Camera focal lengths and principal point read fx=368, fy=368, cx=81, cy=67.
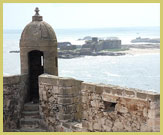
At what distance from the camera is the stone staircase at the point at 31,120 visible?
9383 millimetres

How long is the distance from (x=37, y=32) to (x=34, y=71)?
1.58m

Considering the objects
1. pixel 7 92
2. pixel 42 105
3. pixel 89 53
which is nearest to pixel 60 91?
pixel 42 105

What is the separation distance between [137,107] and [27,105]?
163 inches

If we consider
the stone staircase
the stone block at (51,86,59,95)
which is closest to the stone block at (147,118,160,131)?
the stone block at (51,86,59,95)

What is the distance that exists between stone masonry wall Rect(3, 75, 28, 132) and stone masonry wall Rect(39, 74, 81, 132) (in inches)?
30.5

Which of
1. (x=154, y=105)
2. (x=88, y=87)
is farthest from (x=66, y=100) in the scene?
(x=154, y=105)

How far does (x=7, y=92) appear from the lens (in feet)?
30.6

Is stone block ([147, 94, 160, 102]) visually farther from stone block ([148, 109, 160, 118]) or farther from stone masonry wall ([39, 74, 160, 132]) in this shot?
stone block ([148, 109, 160, 118])

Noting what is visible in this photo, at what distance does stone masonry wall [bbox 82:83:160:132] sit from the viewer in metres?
6.30

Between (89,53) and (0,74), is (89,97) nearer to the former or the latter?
(0,74)

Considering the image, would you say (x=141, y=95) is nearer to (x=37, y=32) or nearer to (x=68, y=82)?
(x=68, y=82)

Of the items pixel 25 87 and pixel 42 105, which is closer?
pixel 42 105

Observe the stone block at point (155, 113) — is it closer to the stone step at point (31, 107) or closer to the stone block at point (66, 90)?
the stone block at point (66, 90)

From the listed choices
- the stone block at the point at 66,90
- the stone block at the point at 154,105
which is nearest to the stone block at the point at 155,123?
the stone block at the point at 154,105
